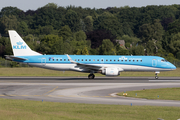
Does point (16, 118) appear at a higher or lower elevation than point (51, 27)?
lower

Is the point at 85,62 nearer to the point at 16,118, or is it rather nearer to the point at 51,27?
the point at 16,118

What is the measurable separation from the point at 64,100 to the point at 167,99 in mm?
7752

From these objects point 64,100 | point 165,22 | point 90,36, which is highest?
point 165,22

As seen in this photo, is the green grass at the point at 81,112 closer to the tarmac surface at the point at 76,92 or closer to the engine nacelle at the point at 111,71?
the tarmac surface at the point at 76,92

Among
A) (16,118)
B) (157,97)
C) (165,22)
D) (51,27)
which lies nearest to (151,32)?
(165,22)

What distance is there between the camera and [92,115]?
16031 millimetres

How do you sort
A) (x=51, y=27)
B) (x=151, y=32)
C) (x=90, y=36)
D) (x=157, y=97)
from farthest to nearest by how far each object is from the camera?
1. (x=51, y=27)
2. (x=151, y=32)
3. (x=90, y=36)
4. (x=157, y=97)

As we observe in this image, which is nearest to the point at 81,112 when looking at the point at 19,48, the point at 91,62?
the point at 91,62

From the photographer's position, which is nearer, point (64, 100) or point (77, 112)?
point (77, 112)

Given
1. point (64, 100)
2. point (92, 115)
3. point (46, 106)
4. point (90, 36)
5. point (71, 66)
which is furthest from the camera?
point (90, 36)

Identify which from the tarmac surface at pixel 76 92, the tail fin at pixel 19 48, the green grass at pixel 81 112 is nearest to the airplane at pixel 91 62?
the tail fin at pixel 19 48

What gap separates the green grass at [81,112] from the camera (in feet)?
49.6

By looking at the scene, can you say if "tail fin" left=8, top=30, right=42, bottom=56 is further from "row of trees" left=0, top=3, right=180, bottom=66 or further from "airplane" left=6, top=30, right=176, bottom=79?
"row of trees" left=0, top=3, right=180, bottom=66

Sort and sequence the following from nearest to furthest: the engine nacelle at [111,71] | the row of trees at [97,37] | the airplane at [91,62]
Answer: the engine nacelle at [111,71] < the airplane at [91,62] < the row of trees at [97,37]
